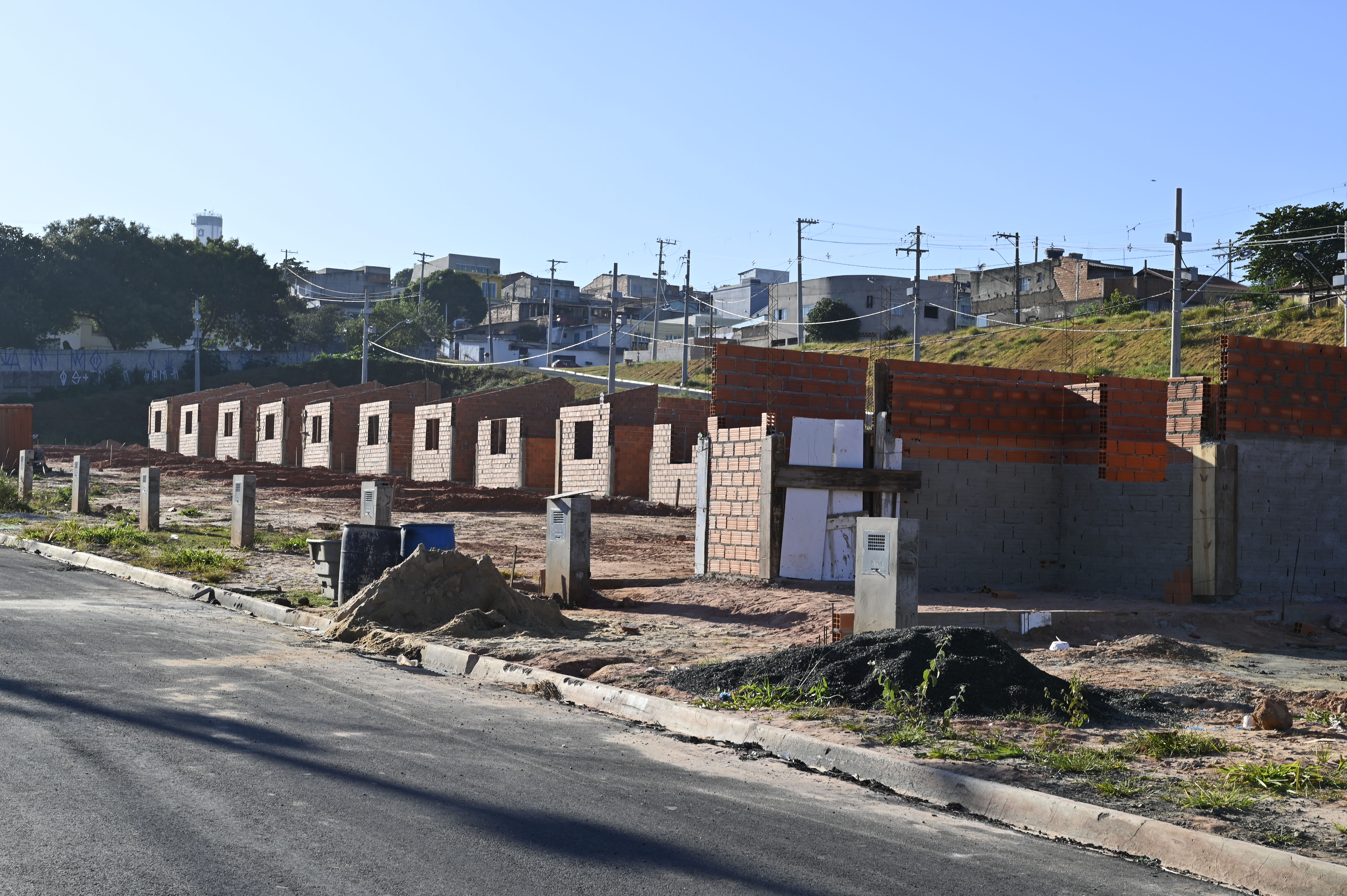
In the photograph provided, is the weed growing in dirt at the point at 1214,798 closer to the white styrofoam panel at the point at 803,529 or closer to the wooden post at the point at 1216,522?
the white styrofoam panel at the point at 803,529

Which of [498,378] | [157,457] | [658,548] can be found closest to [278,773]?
[658,548]

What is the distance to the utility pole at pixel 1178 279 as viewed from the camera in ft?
A: 125

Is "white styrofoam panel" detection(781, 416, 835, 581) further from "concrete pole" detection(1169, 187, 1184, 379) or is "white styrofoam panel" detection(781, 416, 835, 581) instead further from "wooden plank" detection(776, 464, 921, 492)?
"concrete pole" detection(1169, 187, 1184, 379)

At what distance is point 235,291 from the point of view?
90.8 metres

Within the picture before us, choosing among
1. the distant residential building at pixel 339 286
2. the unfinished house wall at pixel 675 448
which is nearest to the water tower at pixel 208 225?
the distant residential building at pixel 339 286

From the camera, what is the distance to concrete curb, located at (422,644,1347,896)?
507cm

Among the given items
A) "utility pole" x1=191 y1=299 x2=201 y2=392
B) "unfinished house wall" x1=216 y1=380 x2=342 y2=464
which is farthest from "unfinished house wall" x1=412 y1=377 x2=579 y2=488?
"utility pole" x1=191 y1=299 x2=201 y2=392

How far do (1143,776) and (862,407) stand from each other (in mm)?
9585

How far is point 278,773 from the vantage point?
20.6 ft

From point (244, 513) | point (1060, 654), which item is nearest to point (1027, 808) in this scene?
point (1060, 654)

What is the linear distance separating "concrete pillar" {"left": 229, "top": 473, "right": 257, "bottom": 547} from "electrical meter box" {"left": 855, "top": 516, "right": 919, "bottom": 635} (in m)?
13.2

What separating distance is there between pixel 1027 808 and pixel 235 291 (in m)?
92.5

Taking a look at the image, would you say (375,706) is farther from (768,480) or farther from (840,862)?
(768,480)

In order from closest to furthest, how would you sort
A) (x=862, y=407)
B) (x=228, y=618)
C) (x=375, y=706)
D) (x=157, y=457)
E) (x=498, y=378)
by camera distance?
(x=375, y=706), (x=228, y=618), (x=862, y=407), (x=157, y=457), (x=498, y=378)
